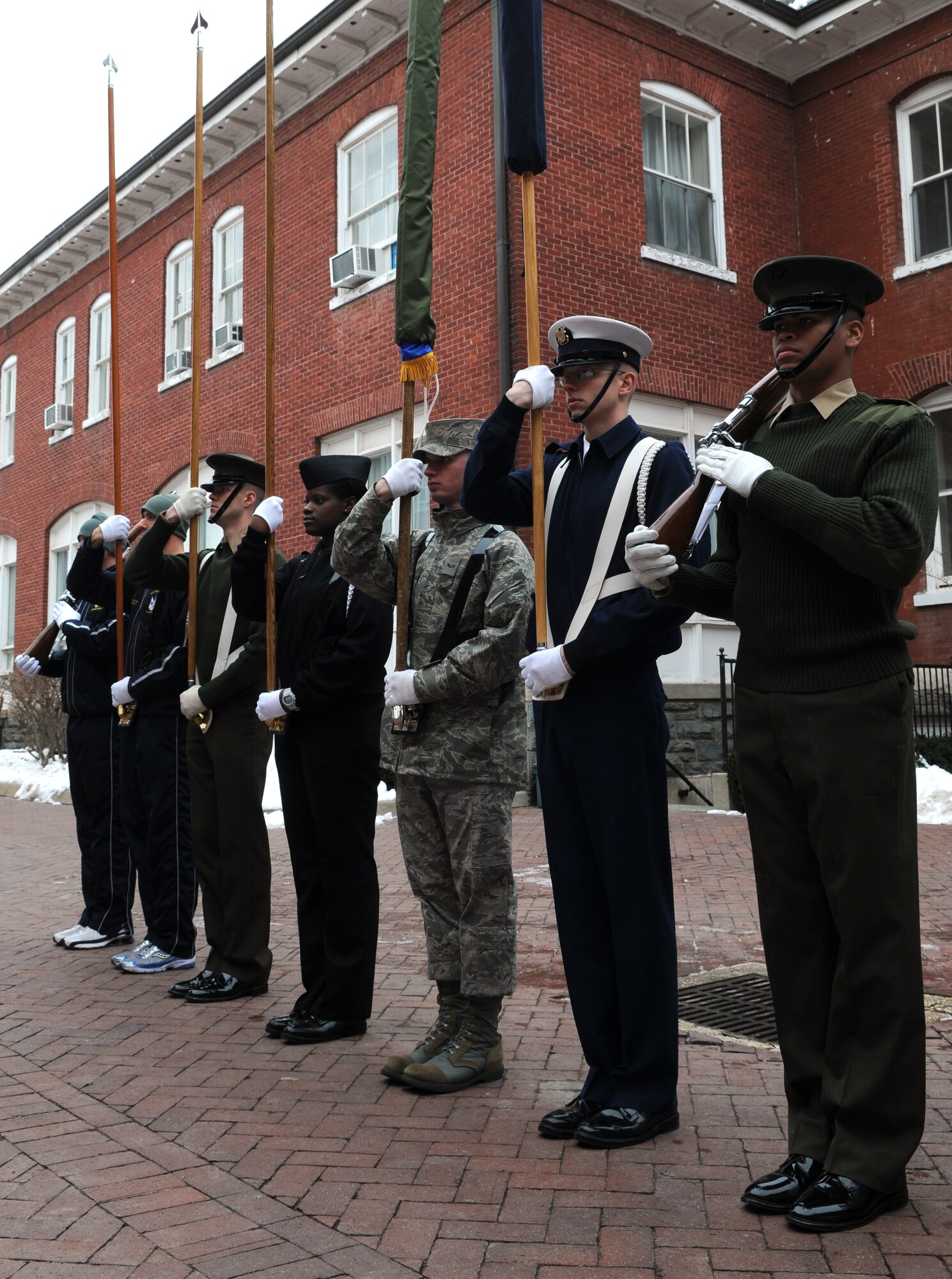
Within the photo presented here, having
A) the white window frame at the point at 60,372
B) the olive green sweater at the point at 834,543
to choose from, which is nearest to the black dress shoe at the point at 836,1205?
the olive green sweater at the point at 834,543

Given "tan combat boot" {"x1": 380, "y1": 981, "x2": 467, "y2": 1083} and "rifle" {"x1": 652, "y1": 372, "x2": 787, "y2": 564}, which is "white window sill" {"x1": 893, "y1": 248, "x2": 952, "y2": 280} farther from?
"tan combat boot" {"x1": 380, "y1": 981, "x2": 467, "y2": 1083}

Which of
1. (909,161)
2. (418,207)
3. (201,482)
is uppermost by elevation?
(909,161)

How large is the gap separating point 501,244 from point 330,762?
31.2 ft

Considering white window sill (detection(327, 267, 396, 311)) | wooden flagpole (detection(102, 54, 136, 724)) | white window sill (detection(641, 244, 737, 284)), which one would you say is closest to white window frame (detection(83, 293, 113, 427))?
white window sill (detection(327, 267, 396, 311))

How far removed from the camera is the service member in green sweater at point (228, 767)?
5785 mm

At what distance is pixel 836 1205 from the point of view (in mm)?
3061

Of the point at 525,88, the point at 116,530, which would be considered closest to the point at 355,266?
the point at 116,530

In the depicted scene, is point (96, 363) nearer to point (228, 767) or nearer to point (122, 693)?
point (122, 693)

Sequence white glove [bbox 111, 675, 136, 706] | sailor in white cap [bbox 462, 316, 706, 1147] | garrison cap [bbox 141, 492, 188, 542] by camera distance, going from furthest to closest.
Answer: garrison cap [bbox 141, 492, 188, 542] < white glove [bbox 111, 675, 136, 706] < sailor in white cap [bbox 462, 316, 706, 1147]

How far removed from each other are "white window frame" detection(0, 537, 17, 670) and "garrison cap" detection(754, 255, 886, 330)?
23.2 m

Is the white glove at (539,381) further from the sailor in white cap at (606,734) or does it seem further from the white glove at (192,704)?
the white glove at (192,704)

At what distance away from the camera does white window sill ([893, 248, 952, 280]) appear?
14.6m

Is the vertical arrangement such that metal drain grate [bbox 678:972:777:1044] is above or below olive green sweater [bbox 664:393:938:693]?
below

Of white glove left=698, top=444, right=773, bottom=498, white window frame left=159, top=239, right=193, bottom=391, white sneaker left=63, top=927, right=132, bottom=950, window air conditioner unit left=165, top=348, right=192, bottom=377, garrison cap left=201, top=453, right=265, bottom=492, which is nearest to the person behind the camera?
white glove left=698, top=444, right=773, bottom=498
